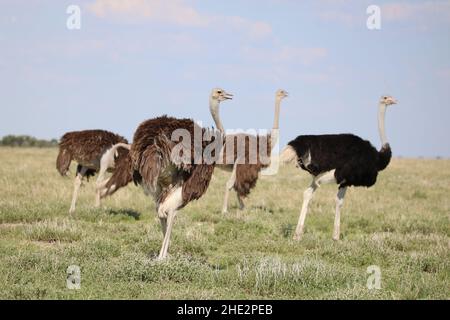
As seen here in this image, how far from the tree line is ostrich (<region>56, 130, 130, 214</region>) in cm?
4250

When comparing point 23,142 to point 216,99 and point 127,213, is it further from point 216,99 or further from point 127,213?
point 216,99

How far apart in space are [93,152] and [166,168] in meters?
5.54

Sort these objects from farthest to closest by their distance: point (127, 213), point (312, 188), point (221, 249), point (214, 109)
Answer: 1. point (127, 213)
2. point (312, 188)
3. point (221, 249)
4. point (214, 109)

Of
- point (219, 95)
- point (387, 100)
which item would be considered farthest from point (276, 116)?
point (219, 95)

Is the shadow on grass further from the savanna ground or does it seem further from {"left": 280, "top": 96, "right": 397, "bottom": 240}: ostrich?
{"left": 280, "top": 96, "right": 397, "bottom": 240}: ostrich

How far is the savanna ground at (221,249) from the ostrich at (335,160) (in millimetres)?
841

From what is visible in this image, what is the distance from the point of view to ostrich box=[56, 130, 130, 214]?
40.9 feet

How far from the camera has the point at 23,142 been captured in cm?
5416

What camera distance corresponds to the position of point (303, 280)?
6480 millimetres

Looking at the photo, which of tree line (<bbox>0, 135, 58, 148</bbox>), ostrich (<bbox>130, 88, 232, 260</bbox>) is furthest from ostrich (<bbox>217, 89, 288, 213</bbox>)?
tree line (<bbox>0, 135, 58, 148</bbox>)

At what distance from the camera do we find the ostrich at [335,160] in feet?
32.9
